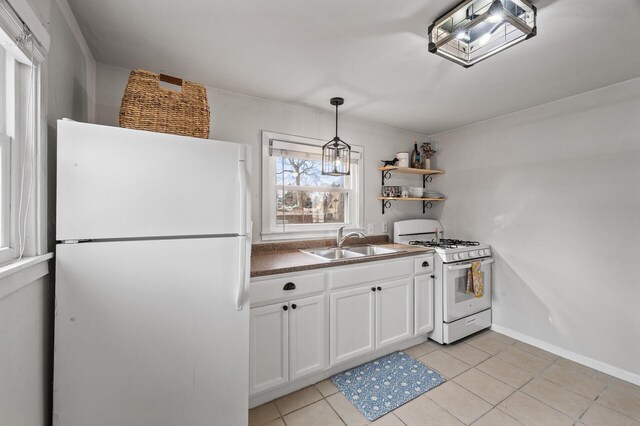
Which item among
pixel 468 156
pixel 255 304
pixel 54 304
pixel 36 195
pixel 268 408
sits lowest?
pixel 268 408

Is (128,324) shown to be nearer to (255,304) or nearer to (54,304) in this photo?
(54,304)

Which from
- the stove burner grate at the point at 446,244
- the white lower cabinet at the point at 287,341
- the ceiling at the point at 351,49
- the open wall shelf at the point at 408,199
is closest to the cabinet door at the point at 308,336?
the white lower cabinet at the point at 287,341

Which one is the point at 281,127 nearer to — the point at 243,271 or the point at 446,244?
the point at 243,271

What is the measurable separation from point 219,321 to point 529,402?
2.16 m

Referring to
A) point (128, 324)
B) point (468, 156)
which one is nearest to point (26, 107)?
point (128, 324)

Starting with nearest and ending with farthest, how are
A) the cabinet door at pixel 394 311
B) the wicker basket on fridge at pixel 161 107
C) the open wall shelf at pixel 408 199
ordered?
1. the wicker basket on fridge at pixel 161 107
2. the cabinet door at pixel 394 311
3. the open wall shelf at pixel 408 199

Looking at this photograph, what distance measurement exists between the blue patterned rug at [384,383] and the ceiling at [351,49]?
7.62ft

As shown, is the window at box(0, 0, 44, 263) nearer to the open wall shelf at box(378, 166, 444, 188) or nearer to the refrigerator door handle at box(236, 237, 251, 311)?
the refrigerator door handle at box(236, 237, 251, 311)

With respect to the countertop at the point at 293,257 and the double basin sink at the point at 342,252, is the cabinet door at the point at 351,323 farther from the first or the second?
the double basin sink at the point at 342,252

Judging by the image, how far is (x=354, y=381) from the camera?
204cm

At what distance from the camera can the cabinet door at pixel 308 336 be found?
186 centimetres

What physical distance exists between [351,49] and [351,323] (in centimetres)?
197

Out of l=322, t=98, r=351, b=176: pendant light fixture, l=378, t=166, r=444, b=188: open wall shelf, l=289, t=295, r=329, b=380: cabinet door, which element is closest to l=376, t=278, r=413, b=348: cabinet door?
Answer: l=289, t=295, r=329, b=380: cabinet door

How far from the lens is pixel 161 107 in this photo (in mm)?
1382
